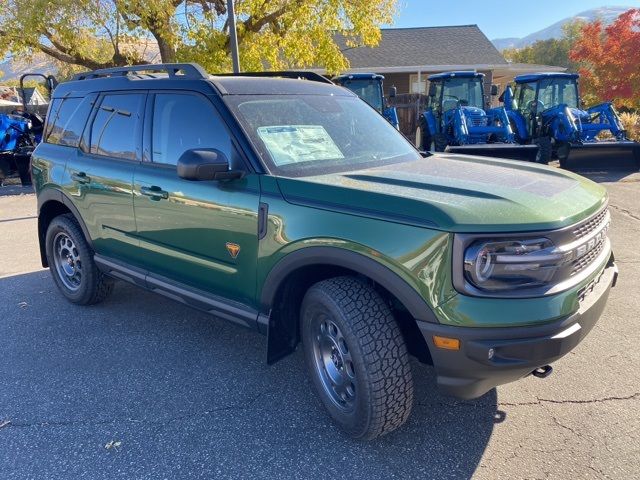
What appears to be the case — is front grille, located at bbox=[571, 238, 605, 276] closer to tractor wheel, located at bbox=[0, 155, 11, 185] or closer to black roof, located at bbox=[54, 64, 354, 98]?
black roof, located at bbox=[54, 64, 354, 98]

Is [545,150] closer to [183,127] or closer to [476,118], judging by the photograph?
[476,118]

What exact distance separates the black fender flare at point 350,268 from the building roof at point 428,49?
→ 70.3ft

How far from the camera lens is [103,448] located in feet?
9.09

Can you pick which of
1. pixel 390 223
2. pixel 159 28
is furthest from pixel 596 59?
pixel 390 223

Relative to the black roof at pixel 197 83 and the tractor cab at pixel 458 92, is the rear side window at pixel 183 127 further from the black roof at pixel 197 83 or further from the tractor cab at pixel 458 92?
the tractor cab at pixel 458 92

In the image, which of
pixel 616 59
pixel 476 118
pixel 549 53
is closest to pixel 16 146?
pixel 476 118

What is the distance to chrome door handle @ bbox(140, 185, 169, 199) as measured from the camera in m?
3.45

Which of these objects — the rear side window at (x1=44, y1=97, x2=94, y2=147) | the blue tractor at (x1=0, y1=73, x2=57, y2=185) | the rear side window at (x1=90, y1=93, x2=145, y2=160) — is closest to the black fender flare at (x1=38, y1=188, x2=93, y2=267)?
the rear side window at (x1=44, y1=97, x2=94, y2=147)

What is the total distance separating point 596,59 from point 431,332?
2350cm

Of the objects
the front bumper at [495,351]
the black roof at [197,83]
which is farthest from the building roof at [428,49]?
the front bumper at [495,351]

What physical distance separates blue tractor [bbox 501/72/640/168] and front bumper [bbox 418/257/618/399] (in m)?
10.9

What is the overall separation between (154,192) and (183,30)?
1173 centimetres

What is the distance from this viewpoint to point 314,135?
337cm

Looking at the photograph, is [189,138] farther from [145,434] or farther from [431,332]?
[431,332]
